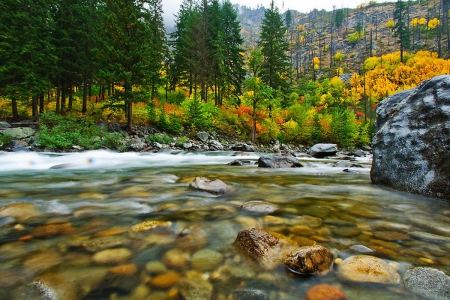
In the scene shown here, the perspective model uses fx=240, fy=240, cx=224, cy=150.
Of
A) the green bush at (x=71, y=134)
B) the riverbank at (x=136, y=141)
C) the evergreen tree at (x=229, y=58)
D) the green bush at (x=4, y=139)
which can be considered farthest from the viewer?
the evergreen tree at (x=229, y=58)

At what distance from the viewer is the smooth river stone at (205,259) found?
183cm

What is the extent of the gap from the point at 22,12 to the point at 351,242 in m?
24.4

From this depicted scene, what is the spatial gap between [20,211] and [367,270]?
12.3 ft

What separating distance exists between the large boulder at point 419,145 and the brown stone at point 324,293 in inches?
140

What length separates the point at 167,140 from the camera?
1719 centimetres

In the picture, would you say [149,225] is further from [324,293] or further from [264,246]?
[324,293]

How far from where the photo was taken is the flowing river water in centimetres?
157

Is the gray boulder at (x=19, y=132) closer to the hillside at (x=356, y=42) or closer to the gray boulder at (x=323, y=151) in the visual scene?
the gray boulder at (x=323, y=151)

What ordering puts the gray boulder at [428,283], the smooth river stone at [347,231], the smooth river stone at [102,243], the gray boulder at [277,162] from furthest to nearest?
1. the gray boulder at [277,162]
2. the smooth river stone at [347,231]
3. the smooth river stone at [102,243]
4. the gray boulder at [428,283]

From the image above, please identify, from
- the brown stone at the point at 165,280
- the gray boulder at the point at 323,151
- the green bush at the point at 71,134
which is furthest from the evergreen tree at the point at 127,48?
the brown stone at the point at 165,280

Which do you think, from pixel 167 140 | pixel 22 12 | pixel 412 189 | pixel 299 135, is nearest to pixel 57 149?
pixel 167 140

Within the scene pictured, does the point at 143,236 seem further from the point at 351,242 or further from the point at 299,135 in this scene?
the point at 299,135

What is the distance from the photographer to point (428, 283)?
1560 mm

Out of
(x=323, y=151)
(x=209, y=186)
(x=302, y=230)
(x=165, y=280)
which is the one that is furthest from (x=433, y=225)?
(x=323, y=151)
